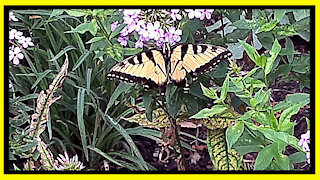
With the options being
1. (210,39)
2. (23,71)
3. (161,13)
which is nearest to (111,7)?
(161,13)

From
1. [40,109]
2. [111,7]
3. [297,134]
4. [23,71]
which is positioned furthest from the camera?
[297,134]

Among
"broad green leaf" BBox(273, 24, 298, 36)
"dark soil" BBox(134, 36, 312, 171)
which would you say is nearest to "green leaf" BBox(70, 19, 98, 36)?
"broad green leaf" BBox(273, 24, 298, 36)

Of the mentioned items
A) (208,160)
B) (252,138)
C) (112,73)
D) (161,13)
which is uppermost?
(161,13)

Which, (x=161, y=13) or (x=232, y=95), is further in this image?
(x=232, y=95)

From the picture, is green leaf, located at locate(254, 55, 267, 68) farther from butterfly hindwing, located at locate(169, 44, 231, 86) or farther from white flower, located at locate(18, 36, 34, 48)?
white flower, located at locate(18, 36, 34, 48)

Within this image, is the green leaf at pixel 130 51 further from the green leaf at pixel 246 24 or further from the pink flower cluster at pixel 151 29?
the green leaf at pixel 246 24

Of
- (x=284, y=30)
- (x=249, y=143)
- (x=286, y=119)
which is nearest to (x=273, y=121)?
(x=286, y=119)

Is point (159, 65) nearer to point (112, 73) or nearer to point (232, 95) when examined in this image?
point (112, 73)

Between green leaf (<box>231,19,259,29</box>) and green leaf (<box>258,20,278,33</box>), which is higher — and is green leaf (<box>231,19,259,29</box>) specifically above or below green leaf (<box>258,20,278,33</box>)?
Result: above
